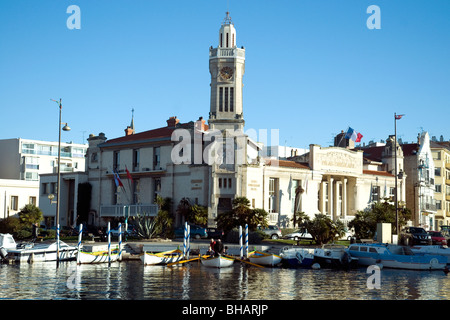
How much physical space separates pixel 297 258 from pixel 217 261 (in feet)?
19.8

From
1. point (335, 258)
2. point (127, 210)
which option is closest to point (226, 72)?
point (127, 210)

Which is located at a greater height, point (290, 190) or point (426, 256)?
point (290, 190)

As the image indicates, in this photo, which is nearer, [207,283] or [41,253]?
[207,283]

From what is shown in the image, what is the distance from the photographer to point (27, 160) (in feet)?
338

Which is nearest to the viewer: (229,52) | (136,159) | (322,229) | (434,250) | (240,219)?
(434,250)

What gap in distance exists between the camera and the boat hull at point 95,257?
40.6 metres

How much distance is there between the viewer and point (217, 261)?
39.0 metres

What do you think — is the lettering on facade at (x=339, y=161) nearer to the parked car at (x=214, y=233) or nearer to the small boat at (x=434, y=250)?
the parked car at (x=214, y=233)

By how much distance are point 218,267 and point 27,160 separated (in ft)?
239

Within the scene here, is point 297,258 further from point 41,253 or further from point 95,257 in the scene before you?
point 41,253

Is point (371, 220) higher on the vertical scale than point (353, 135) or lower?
lower
